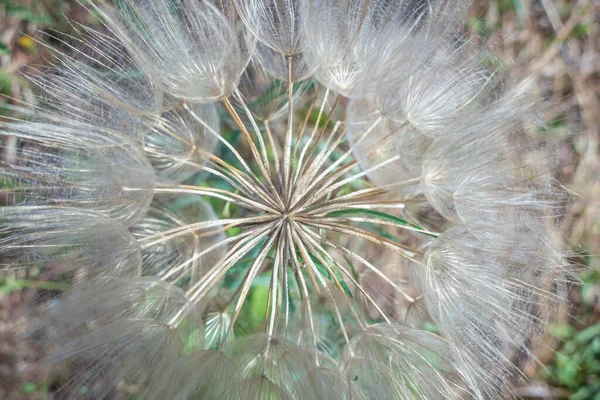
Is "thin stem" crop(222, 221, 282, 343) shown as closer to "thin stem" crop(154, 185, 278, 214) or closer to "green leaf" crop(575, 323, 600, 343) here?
"thin stem" crop(154, 185, 278, 214)

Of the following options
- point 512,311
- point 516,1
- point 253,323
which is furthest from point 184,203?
point 516,1

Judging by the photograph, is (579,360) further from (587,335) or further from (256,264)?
(256,264)

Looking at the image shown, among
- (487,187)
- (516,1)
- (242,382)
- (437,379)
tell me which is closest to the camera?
(242,382)

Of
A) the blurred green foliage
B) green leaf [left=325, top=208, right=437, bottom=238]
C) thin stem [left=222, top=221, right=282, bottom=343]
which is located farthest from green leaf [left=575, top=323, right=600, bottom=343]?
thin stem [left=222, top=221, right=282, bottom=343]

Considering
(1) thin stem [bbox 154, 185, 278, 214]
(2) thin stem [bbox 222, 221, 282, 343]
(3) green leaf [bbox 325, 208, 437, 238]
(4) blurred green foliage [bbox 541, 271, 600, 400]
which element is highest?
(1) thin stem [bbox 154, 185, 278, 214]

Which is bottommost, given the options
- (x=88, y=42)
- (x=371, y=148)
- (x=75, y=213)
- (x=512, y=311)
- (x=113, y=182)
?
(x=512, y=311)

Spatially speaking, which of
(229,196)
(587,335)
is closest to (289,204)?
(229,196)

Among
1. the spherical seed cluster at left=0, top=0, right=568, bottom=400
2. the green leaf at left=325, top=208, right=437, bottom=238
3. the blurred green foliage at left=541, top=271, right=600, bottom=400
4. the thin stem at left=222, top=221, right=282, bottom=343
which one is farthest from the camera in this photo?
the blurred green foliage at left=541, top=271, right=600, bottom=400

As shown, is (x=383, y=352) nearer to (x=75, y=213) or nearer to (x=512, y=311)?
(x=512, y=311)
